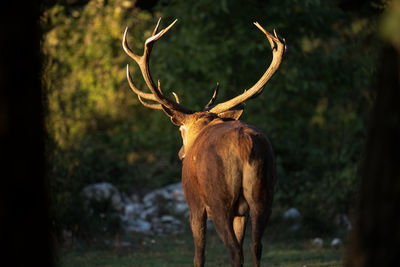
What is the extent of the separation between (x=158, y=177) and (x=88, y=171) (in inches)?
73.9

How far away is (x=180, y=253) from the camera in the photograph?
389 inches

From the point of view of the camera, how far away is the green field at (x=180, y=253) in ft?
29.8

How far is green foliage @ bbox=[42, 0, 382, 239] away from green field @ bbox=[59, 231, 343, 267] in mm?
1521

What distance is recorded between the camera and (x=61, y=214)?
34.1ft

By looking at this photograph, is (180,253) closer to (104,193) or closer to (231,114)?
(104,193)

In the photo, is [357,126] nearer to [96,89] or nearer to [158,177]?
[158,177]

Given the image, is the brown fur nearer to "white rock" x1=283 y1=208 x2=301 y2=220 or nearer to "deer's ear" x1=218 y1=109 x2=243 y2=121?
"deer's ear" x1=218 y1=109 x2=243 y2=121

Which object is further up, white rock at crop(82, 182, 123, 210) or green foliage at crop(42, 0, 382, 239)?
green foliage at crop(42, 0, 382, 239)

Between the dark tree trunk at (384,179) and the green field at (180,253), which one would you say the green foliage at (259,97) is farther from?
the dark tree trunk at (384,179)

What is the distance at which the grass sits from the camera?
29.7ft

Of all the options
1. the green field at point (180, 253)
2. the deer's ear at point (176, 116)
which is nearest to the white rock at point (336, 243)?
the green field at point (180, 253)

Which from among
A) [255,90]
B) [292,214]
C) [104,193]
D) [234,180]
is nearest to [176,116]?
[255,90]

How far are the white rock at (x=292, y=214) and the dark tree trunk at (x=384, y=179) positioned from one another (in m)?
8.99

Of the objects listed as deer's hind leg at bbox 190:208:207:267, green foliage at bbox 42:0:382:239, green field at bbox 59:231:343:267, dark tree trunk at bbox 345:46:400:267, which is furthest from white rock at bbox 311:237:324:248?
dark tree trunk at bbox 345:46:400:267
